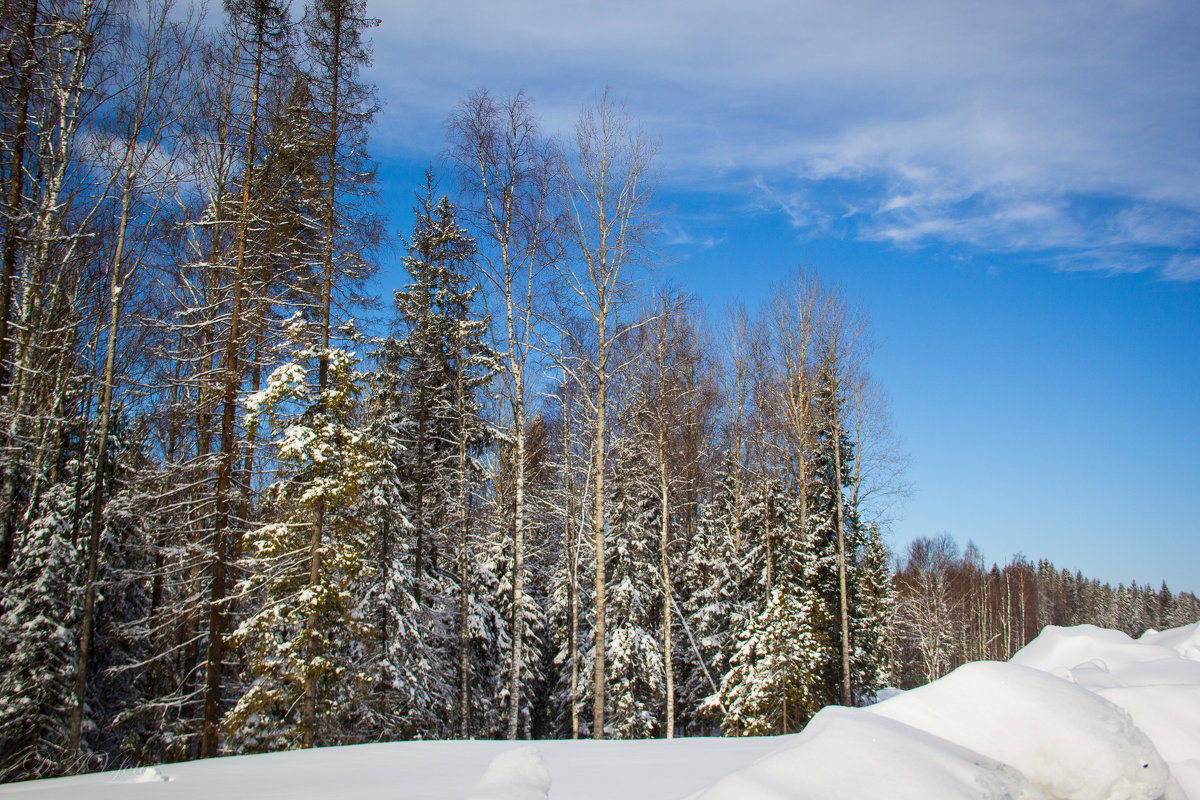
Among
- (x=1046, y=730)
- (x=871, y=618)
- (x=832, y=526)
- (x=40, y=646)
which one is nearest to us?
(x=1046, y=730)

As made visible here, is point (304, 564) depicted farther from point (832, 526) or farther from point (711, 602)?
point (832, 526)

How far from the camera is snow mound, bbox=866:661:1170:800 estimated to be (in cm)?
319

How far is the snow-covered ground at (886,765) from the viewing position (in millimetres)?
2779

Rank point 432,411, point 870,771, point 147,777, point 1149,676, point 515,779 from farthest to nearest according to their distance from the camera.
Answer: point 432,411
point 1149,676
point 147,777
point 515,779
point 870,771

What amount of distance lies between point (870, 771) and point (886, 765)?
0.08 meters

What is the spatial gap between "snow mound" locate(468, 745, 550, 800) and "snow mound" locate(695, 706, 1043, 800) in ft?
3.58

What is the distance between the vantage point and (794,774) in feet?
8.96

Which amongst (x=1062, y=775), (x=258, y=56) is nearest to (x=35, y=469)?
(x=258, y=56)

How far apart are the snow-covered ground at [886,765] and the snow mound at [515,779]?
1cm

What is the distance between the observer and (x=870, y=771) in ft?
9.02

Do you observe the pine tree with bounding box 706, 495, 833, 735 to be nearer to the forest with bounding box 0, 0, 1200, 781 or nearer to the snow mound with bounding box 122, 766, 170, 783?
the forest with bounding box 0, 0, 1200, 781

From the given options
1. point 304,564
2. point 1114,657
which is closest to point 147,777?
point 304,564

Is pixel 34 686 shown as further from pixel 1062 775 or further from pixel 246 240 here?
pixel 1062 775

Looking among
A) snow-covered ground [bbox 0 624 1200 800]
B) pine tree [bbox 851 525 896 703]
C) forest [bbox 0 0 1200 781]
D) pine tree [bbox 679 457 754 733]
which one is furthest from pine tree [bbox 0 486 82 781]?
pine tree [bbox 851 525 896 703]
